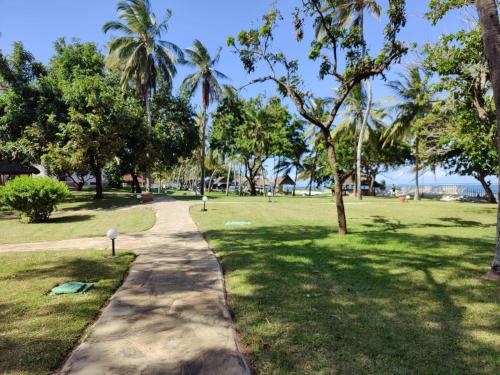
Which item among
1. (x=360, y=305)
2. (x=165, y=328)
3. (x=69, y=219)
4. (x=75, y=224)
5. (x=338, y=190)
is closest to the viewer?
(x=165, y=328)

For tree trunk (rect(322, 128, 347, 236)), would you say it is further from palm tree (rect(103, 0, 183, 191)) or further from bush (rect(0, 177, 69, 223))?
palm tree (rect(103, 0, 183, 191))

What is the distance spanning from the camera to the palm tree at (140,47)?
2428cm

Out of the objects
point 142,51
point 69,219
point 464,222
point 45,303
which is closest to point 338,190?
point 464,222

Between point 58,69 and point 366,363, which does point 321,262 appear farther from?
point 58,69

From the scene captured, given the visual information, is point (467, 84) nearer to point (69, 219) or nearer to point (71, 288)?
point (71, 288)

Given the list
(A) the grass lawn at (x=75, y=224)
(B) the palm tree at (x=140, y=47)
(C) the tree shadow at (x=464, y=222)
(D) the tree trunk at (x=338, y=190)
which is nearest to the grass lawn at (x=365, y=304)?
(D) the tree trunk at (x=338, y=190)

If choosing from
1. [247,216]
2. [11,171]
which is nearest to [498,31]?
[247,216]

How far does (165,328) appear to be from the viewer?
3783 millimetres

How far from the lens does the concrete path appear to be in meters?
3.02

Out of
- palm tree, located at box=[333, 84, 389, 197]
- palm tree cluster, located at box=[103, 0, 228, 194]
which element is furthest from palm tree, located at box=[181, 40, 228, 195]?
palm tree, located at box=[333, 84, 389, 197]

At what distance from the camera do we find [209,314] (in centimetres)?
418

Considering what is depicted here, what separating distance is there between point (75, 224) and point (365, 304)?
12.5 m

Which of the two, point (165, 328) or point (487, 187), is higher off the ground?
point (487, 187)

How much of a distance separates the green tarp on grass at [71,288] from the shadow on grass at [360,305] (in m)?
2.34
